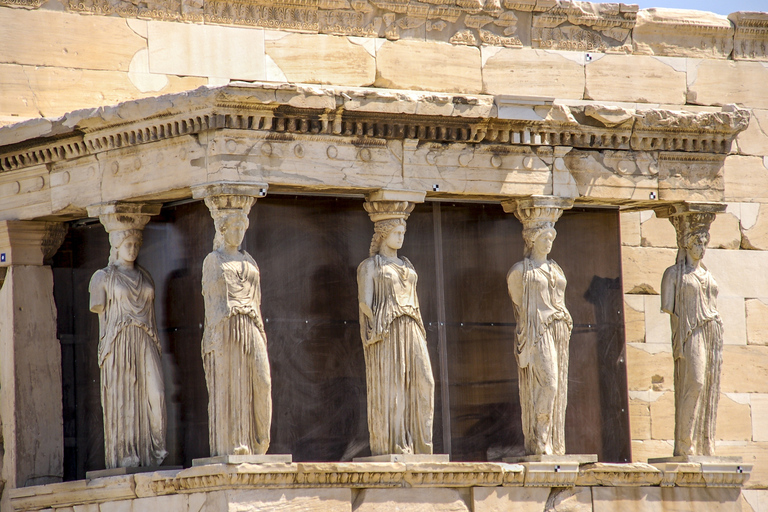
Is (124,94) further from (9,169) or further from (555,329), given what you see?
(555,329)

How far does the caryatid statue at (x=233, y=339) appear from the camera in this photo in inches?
432

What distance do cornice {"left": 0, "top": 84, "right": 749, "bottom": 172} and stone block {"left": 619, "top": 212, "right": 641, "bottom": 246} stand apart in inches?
69.7

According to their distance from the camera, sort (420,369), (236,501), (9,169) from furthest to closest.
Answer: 1. (9,169)
2. (420,369)
3. (236,501)

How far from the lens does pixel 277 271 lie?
11.7 m

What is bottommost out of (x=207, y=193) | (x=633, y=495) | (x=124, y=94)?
(x=633, y=495)

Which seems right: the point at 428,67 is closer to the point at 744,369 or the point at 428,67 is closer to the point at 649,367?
the point at 649,367

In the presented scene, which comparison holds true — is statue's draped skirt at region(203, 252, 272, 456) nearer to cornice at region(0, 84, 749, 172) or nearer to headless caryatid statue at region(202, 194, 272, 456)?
headless caryatid statue at region(202, 194, 272, 456)

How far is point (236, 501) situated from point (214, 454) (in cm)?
37

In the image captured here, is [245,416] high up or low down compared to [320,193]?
down

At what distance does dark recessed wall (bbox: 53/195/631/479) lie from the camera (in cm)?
1172

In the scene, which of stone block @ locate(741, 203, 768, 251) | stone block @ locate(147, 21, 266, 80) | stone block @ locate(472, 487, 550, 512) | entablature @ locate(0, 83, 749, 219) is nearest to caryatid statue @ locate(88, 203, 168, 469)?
entablature @ locate(0, 83, 749, 219)

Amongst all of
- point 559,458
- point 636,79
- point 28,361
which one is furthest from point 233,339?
point 636,79

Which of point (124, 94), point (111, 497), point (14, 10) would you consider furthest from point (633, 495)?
point (14, 10)

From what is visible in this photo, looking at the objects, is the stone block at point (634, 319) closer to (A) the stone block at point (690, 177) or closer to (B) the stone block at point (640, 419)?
(B) the stone block at point (640, 419)
